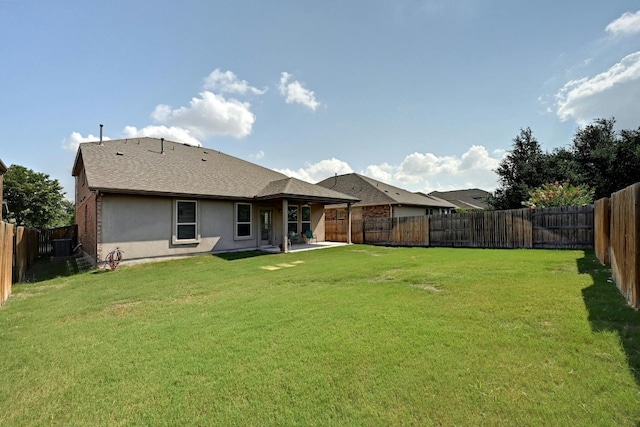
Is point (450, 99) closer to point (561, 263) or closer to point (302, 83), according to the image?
point (302, 83)

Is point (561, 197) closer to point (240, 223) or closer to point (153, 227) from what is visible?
point (240, 223)

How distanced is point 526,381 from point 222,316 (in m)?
4.02

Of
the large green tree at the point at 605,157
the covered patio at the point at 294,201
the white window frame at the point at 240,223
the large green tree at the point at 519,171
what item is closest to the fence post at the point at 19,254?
the white window frame at the point at 240,223

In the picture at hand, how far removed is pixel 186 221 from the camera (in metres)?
12.4

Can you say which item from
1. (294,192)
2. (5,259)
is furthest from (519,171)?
(5,259)

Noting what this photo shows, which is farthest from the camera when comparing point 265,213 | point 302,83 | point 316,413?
point 265,213

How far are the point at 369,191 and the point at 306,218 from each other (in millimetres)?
7595

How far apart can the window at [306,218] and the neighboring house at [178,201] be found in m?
0.06

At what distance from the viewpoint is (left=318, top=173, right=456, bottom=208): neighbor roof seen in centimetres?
2133

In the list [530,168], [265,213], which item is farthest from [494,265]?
[530,168]

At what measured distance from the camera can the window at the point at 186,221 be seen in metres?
12.1

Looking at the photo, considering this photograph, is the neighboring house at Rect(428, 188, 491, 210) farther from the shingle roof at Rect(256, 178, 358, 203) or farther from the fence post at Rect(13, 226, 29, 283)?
the fence post at Rect(13, 226, 29, 283)

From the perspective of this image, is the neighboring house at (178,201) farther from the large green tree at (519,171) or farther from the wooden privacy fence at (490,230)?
the large green tree at (519,171)

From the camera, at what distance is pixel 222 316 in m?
4.72
